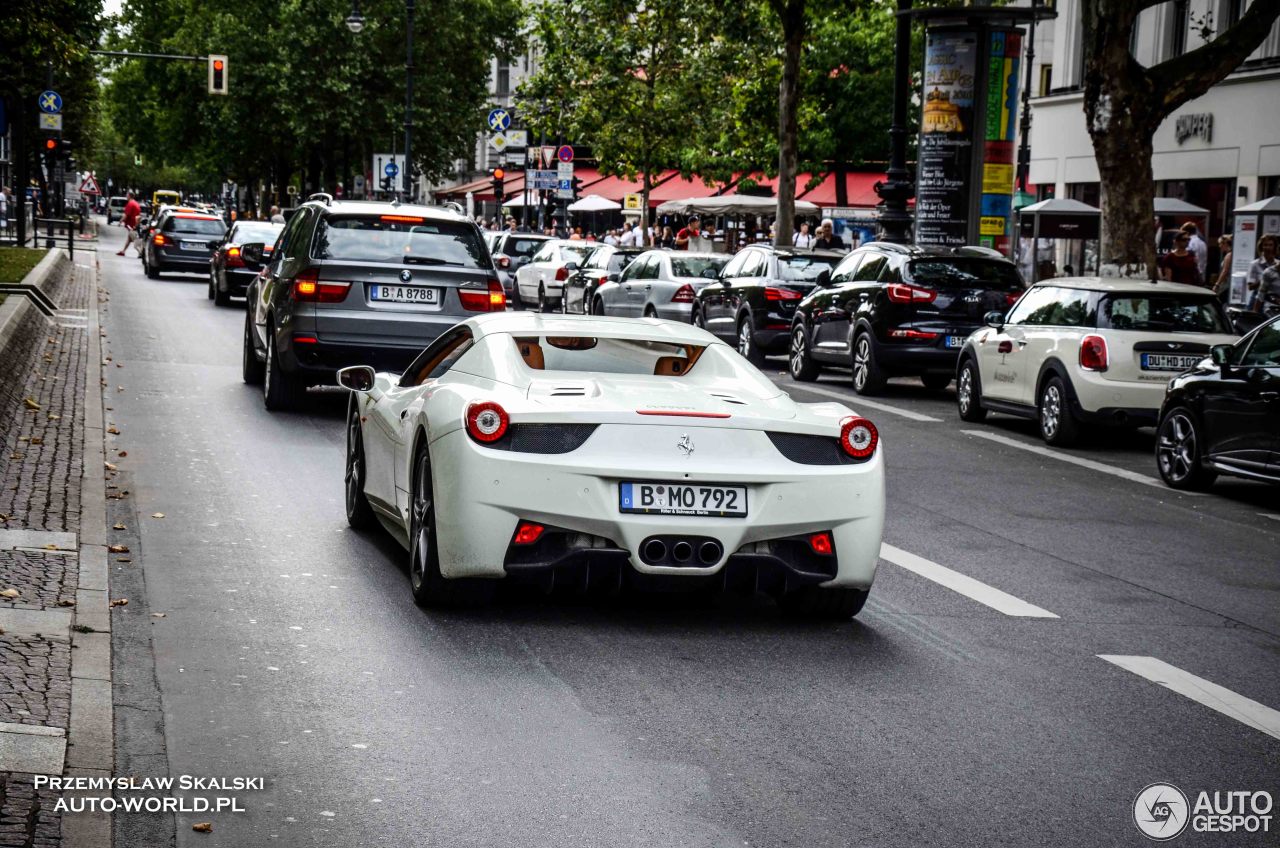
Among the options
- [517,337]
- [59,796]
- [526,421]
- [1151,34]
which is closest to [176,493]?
[517,337]

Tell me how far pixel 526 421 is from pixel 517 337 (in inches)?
41.4

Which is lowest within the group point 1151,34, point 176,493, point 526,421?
point 176,493

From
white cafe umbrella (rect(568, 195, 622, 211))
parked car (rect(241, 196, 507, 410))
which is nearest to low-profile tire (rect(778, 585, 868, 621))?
parked car (rect(241, 196, 507, 410))

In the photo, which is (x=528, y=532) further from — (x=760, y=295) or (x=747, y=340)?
(x=760, y=295)

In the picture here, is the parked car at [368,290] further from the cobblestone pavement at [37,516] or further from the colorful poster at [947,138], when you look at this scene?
the colorful poster at [947,138]

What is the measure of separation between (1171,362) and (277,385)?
7.40 meters

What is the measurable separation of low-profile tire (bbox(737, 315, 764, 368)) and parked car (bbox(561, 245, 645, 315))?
514 centimetres

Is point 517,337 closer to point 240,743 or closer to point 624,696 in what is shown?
point 624,696

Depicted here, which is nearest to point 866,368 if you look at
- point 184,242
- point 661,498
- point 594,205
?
point 661,498

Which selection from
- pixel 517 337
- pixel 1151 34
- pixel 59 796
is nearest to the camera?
pixel 59 796

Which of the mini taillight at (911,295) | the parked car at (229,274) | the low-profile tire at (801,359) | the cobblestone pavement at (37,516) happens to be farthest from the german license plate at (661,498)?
the parked car at (229,274)

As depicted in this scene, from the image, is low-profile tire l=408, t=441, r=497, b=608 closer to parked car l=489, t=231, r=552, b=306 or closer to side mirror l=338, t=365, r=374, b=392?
side mirror l=338, t=365, r=374, b=392

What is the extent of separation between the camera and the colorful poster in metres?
26.7

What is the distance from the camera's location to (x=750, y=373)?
8430 mm
